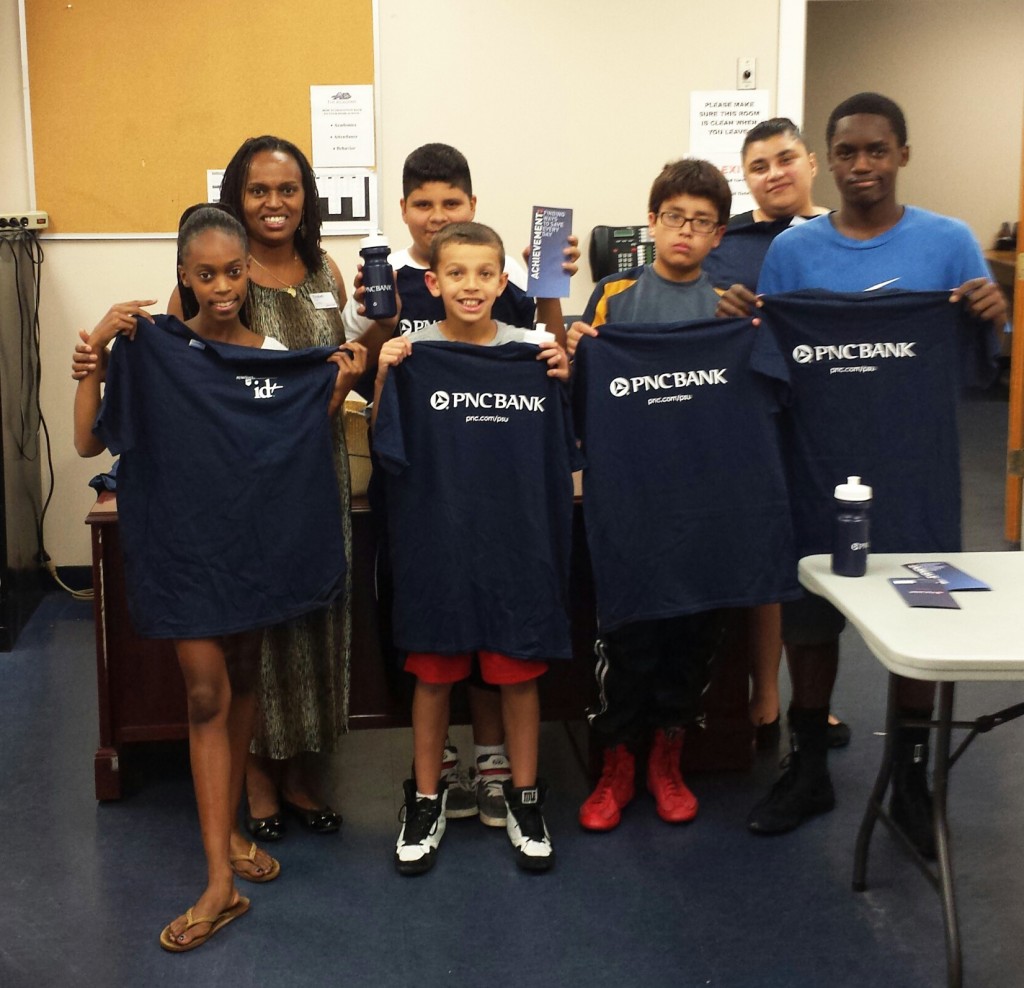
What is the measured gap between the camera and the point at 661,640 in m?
2.86

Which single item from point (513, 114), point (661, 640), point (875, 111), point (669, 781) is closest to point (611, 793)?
point (669, 781)

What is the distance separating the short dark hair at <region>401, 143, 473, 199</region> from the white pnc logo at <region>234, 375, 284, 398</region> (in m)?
0.68

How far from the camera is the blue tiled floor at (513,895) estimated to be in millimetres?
2363

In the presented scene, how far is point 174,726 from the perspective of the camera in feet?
10.2

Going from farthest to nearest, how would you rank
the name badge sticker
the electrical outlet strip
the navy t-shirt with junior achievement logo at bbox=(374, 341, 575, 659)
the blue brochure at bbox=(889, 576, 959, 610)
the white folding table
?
the electrical outlet strip
the name badge sticker
the navy t-shirt with junior achievement logo at bbox=(374, 341, 575, 659)
the blue brochure at bbox=(889, 576, 959, 610)
the white folding table

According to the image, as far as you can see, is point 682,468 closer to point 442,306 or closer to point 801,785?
point 442,306

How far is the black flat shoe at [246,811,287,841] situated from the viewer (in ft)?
9.41

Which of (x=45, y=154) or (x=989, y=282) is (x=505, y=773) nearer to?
(x=989, y=282)

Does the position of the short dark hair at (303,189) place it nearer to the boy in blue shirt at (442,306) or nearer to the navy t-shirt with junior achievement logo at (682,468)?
the boy in blue shirt at (442,306)

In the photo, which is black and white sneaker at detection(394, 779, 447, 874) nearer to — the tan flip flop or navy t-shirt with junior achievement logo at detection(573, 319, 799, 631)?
the tan flip flop

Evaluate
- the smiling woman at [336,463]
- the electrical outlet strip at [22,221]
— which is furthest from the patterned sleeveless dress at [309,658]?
the electrical outlet strip at [22,221]

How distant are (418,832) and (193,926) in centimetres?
54

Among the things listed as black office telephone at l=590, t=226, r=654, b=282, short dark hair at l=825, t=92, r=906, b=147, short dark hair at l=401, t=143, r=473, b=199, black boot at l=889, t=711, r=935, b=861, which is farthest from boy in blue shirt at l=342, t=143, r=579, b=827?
black office telephone at l=590, t=226, r=654, b=282

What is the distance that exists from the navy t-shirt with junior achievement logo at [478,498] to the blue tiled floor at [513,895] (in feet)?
1.76
